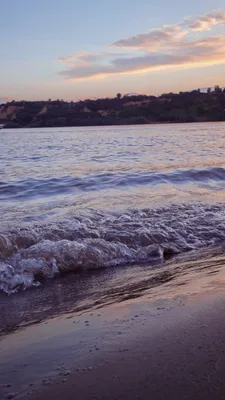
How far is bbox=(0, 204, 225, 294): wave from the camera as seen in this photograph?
16.6 ft

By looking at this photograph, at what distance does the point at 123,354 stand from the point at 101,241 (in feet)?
10.4

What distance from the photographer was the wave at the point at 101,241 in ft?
16.6

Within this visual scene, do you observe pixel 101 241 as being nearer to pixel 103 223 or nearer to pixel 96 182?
pixel 103 223

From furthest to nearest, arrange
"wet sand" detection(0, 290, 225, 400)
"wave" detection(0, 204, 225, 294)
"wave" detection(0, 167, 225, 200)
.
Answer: "wave" detection(0, 167, 225, 200) < "wave" detection(0, 204, 225, 294) < "wet sand" detection(0, 290, 225, 400)

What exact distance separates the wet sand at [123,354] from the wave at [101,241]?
1.49 metres

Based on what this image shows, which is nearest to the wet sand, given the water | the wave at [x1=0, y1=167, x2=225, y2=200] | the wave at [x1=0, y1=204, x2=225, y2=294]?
the water

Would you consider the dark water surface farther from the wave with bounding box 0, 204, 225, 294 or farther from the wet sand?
the wet sand

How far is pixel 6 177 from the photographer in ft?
45.1

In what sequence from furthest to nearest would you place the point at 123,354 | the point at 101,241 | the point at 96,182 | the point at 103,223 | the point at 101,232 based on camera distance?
the point at 96,182 < the point at 103,223 < the point at 101,232 < the point at 101,241 < the point at 123,354

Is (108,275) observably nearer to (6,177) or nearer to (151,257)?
(151,257)

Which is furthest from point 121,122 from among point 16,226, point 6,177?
point 16,226

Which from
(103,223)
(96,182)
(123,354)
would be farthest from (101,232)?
(96,182)

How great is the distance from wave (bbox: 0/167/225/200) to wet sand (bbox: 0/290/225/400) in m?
6.96

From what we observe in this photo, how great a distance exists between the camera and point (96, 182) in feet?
40.2
